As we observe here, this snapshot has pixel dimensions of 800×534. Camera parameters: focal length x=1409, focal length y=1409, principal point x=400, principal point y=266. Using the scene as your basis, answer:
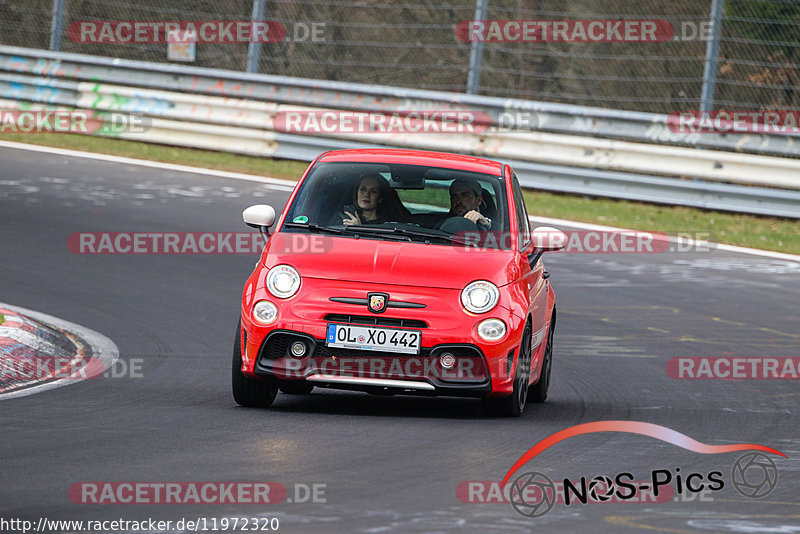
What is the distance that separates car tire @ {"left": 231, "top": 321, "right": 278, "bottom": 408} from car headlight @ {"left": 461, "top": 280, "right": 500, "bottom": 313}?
117cm

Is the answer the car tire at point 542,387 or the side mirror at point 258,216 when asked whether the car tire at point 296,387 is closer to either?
the side mirror at point 258,216

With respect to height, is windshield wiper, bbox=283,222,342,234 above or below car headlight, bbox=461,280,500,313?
above

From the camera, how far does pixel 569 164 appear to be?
18.6 m

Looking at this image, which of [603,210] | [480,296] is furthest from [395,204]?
[603,210]

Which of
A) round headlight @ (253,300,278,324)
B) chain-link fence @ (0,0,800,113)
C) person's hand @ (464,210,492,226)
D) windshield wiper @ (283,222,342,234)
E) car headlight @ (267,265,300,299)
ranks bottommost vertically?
round headlight @ (253,300,278,324)

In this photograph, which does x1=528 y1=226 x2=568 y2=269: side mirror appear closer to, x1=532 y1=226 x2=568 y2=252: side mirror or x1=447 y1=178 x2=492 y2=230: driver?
x1=532 y1=226 x2=568 y2=252: side mirror

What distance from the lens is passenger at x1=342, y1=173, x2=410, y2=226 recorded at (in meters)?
8.86

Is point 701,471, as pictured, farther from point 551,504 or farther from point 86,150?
point 86,150

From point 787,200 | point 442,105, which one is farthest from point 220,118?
point 787,200

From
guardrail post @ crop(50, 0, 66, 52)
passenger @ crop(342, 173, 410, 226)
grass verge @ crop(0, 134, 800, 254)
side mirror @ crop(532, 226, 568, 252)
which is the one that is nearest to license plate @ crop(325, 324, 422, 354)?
passenger @ crop(342, 173, 410, 226)

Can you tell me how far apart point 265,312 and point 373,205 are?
1.34 m

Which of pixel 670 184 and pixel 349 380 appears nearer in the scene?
pixel 349 380

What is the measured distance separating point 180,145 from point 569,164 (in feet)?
19.0

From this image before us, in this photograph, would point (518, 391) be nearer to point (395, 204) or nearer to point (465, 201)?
point (465, 201)
